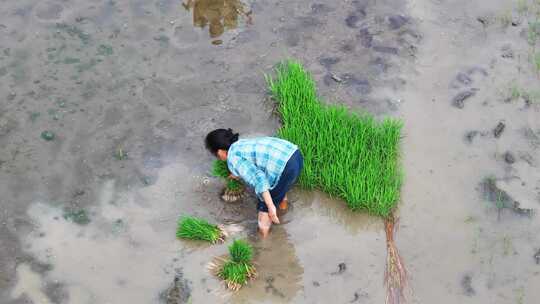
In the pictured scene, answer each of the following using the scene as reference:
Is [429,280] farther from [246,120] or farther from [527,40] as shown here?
[527,40]

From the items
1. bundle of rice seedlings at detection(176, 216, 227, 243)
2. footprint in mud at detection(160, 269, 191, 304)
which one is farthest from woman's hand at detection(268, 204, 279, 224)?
footprint in mud at detection(160, 269, 191, 304)

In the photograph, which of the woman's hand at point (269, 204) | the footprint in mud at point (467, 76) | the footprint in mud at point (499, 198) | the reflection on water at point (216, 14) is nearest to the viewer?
the woman's hand at point (269, 204)

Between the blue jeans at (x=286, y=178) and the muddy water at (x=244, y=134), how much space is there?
303 mm

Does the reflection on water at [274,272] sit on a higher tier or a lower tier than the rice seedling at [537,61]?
lower

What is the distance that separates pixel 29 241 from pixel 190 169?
4.08 feet

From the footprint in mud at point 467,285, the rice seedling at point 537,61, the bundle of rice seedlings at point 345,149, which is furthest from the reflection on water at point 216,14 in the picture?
the footprint in mud at point 467,285

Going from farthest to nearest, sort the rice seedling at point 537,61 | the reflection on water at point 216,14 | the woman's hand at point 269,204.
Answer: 1. the reflection on water at point 216,14
2. the rice seedling at point 537,61
3. the woman's hand at point 269,204

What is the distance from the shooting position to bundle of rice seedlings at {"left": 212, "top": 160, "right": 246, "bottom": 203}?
4.68m

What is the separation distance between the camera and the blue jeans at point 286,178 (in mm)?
4238

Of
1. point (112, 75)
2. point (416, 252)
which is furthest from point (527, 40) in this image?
point (112, 75)

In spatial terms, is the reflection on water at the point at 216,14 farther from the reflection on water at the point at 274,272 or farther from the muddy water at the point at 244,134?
the reflection on water at the point at 274,272

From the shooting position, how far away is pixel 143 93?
18.1ft

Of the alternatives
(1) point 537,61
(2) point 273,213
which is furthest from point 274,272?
(1) point 537,61

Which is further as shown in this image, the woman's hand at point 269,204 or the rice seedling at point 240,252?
the rice seedling at point 240,252
